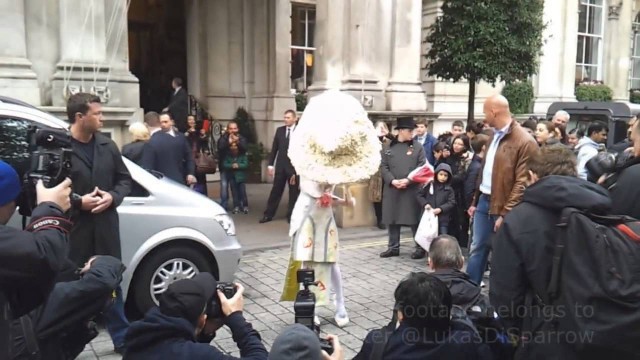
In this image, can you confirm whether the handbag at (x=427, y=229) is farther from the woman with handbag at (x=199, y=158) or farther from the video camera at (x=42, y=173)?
the video camera at (x=42, y=173)

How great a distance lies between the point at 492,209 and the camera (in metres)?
5.67

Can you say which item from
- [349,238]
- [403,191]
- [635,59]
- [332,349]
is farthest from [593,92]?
[332,349]

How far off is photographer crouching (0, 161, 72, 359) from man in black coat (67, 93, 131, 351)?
222 cm

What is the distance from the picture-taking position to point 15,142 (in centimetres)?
489

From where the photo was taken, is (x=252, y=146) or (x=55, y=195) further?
(x=252, y=146)

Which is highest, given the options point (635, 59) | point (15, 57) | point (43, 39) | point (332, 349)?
point (635, 59)

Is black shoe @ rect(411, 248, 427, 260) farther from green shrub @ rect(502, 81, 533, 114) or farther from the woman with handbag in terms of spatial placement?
green shrub @ rect(502, 81, 533, 114)

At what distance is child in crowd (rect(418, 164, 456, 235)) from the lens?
26.1 ft

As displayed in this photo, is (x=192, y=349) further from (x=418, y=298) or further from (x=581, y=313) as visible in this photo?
(x=581, y=313)

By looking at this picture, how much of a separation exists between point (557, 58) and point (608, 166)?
1794 centimetres

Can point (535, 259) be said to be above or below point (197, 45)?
below

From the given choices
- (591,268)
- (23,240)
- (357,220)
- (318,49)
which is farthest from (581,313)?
(318,49)

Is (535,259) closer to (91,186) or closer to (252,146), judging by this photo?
(91,186)

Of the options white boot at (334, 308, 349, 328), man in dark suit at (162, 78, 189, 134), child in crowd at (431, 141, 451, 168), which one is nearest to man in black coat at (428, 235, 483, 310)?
white boot at (334, 308, 349, 328)
